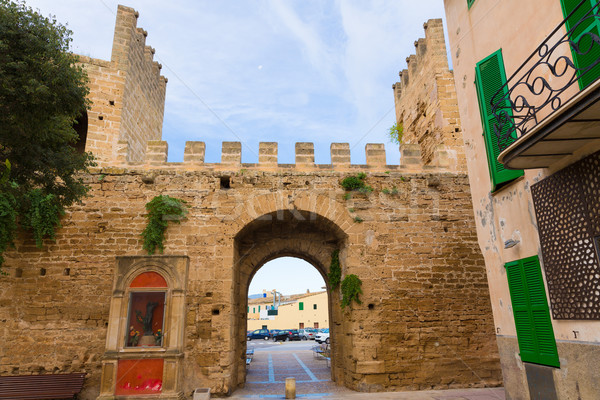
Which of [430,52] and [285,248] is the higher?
[430,52]

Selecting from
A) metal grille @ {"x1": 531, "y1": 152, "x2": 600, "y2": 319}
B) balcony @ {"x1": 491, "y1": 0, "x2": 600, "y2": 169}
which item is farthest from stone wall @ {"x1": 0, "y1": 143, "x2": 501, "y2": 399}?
balcony @ {"x1": 491, "y1": 0, "x2": 600, "y2": 169}

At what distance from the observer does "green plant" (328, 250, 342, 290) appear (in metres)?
9.02

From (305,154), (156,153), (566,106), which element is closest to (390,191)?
(305,154)

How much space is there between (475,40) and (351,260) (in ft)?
15.5

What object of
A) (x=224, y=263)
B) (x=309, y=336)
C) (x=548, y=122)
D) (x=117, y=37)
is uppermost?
(x=117, y=37)

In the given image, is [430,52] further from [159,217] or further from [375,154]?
[159,217]

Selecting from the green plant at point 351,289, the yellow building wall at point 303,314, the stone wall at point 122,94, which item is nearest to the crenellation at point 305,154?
the green plant at point 351,289

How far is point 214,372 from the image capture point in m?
7.54

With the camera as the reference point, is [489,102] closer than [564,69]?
No

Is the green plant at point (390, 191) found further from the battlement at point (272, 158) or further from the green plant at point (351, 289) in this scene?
the green plant at point (351, 289)

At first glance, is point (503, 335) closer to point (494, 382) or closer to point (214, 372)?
point (494, 382)

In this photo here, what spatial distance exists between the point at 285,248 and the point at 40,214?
17.4 feet

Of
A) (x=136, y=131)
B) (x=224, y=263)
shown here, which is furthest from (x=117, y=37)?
(x=224, y=263)

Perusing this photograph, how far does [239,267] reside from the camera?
9164 mm
